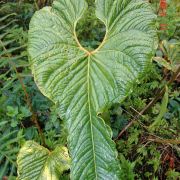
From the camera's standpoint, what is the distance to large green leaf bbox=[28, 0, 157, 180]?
112cm

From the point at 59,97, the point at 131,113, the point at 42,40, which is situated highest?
the point at 42,40

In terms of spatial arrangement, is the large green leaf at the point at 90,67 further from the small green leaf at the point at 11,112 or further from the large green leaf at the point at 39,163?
the small green leaf at the point at 11,112

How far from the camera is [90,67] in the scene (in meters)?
1.16

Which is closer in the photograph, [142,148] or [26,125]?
[142,148]

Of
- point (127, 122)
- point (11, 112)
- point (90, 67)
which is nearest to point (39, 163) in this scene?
point (11, 112)

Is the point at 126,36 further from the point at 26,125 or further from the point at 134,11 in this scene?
the point at 26,125

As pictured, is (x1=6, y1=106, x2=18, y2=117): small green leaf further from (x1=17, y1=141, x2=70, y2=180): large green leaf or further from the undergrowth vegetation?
(x1=17, y1=141, x2=70, y2=180): large green leaf

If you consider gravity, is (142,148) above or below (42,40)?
Result: below

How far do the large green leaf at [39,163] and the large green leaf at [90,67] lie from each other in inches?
7.4

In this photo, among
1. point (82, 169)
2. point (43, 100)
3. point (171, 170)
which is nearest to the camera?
point (82, 169)

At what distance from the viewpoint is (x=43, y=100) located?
65.4 inches

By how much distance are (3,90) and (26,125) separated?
0.62 ft

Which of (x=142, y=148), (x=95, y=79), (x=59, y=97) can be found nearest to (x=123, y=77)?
(x=95, y=79)

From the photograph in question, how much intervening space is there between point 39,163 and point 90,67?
41cm
